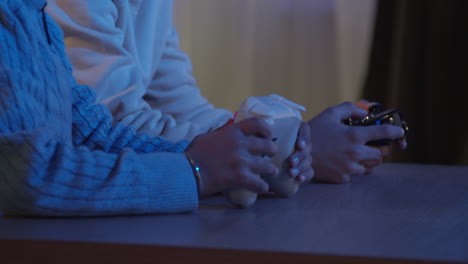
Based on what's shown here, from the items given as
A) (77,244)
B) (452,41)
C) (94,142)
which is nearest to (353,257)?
(77,244)

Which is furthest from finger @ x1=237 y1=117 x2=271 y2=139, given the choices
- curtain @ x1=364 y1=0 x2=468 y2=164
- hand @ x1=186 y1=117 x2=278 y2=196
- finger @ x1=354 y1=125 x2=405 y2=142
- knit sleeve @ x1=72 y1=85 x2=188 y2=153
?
curtain @ x1=364 y1=0 x2=468 y2=164

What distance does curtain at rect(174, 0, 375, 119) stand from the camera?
194cm

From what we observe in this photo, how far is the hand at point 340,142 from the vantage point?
703 mm

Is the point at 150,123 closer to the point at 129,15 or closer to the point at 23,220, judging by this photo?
the point at 129,15

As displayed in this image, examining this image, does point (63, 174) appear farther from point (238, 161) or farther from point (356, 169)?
point (356, 169)

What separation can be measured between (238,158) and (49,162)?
180 millimetres

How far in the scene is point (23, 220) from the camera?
1.50ft

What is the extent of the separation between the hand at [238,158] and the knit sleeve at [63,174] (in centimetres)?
2

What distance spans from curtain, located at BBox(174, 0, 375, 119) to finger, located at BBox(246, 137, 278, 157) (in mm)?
1467

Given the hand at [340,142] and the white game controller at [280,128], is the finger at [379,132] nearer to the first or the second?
the hand at [340,142]

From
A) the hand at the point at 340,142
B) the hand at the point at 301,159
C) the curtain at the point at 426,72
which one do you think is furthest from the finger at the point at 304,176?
the curtain at the point at 426,72

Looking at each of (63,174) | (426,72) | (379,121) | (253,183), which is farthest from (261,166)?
(426,72)

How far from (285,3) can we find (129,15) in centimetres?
126

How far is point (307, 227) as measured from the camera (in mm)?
433
